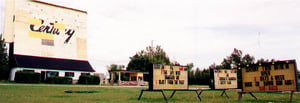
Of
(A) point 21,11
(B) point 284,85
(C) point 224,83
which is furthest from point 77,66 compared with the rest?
(B) point 284,85

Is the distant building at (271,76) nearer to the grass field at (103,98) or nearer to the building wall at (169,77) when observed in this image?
the grass field at (103,98)

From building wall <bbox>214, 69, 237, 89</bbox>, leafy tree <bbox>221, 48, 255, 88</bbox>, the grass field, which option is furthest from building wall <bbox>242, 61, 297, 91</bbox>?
leafy tree <bbox>221, 48, 255, 88</bbox>

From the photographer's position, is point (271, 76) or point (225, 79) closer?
point (271, 76)

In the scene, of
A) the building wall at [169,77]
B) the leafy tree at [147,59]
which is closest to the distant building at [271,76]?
the building wall at [169,77]

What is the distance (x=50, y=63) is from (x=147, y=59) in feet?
124

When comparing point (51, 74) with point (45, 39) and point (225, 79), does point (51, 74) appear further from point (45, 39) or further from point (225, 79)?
point (225, 79)

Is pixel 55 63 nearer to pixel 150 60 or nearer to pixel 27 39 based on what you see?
pixel 27 39

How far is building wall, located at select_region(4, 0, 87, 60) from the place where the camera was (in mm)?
49625

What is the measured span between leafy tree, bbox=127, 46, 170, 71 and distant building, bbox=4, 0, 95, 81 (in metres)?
26.8

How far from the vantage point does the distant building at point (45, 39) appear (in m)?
48.8

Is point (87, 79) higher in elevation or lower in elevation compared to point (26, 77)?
lower

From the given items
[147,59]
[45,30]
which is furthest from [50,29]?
[147,59]

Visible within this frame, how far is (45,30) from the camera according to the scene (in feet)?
173

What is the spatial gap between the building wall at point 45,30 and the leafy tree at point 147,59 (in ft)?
87.0
